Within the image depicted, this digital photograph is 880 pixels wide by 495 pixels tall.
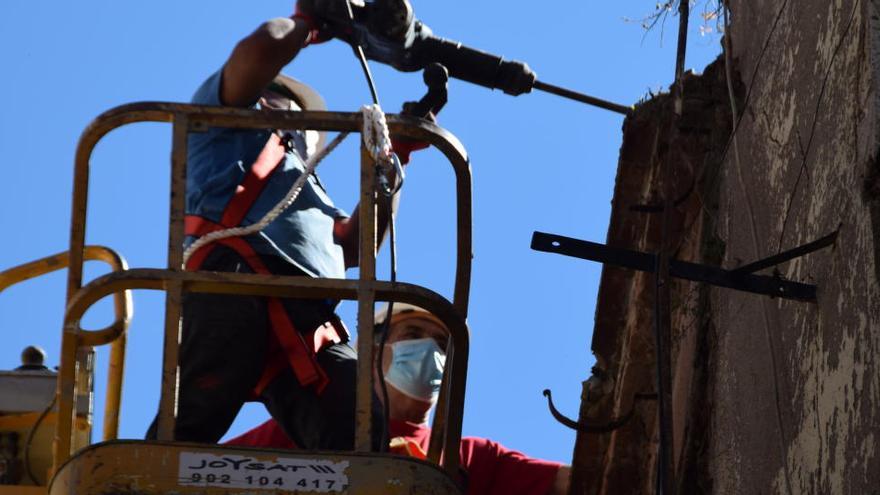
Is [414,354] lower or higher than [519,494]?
higher

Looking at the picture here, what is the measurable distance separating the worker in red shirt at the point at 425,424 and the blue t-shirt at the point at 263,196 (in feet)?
5.37

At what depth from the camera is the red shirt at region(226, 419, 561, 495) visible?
282 inches

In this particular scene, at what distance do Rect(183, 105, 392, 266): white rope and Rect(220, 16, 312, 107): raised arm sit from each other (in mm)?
340

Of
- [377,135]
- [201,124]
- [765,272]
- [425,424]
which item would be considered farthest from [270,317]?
[425,424]

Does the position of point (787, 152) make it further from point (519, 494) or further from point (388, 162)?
point (519, 494)

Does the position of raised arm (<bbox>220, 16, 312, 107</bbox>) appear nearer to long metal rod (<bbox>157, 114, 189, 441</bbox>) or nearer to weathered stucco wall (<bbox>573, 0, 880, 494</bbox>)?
long metal rod (<bbox>157, 114, 189, 441</bbox>)

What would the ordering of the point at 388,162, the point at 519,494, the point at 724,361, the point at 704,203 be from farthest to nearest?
1. the point at 519,494
2. the point at 704,203
3. the point at 724,361
4. the point at 388,162

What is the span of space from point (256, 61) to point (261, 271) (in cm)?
71

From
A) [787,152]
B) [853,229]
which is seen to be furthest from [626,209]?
[853,229]

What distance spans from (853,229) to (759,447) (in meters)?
0.93

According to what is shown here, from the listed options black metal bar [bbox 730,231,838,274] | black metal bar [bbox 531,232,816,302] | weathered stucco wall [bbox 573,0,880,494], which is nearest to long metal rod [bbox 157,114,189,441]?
black metal bar [bbox 531,232,816,302]

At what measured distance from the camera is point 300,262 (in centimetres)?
531

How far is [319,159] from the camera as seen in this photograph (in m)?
5.17

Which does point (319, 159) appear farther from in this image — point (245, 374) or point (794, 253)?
point (794, 253)
